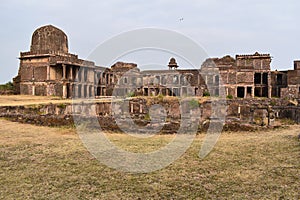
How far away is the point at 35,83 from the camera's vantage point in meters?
36.9

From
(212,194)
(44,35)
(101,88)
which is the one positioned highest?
(44,35)

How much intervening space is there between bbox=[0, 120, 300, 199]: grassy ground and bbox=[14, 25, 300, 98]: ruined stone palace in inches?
1080

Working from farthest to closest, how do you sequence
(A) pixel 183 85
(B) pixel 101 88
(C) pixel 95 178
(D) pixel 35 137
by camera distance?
1. (A) pixel 183 85
2. (B) pixel 101 88
3. (D) pixel 35 137
4. (C) pixel 95 178

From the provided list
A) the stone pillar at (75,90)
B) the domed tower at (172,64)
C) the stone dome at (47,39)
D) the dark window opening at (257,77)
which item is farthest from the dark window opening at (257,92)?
the stone dome at (47,39)

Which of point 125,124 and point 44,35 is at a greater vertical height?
point 44,35

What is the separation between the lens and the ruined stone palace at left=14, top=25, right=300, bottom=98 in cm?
3656

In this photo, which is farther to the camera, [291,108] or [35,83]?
[35,83]

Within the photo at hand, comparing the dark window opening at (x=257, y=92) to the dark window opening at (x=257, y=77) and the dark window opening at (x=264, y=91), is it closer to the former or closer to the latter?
the dark window opening at (x=264, y=91)

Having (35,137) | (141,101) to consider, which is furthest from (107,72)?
(35,137)

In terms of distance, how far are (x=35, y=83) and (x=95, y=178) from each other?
33.1 metres

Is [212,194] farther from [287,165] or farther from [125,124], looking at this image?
[125,124]

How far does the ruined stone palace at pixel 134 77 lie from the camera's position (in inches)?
1439

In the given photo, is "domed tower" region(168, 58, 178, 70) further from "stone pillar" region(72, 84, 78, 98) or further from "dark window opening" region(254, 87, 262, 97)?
"stone pillar" region(72, 84, 78, 98)

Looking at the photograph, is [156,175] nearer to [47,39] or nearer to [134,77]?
[47,39]
